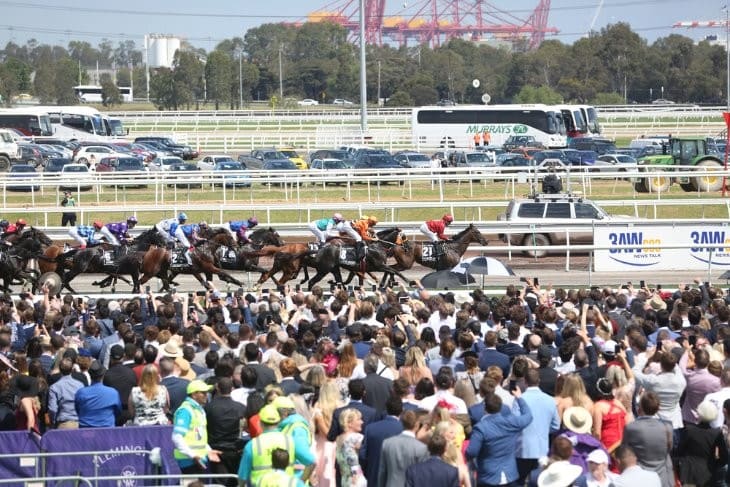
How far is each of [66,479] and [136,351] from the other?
1.83 metres

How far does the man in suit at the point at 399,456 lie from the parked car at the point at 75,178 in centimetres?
2004

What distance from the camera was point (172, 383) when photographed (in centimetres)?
920

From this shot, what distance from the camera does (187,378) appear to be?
938 cm

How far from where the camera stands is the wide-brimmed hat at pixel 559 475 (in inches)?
276

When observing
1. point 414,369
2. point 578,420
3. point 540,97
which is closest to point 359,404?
point 414,369

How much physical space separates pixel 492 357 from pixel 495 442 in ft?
6.35

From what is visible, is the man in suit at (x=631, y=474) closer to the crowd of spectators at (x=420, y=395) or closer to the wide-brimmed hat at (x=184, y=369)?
the crowd of spectators at (x=420, y=395)

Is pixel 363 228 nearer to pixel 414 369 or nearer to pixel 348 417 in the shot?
pixel 414 369

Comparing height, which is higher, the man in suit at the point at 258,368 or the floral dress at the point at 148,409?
the man in suit at the point at 258,368

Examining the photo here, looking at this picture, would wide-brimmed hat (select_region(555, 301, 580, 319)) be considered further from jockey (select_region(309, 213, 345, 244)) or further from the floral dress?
jockey (select_region(309, 213, 345, 244))

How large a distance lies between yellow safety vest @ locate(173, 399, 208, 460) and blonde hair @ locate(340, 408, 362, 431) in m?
0.93

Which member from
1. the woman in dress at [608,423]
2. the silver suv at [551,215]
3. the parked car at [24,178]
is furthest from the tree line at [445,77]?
the woman in dress at [608,423]

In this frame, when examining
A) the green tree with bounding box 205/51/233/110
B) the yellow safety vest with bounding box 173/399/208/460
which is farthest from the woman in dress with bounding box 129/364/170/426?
the green tree with bounding box 205/51/233/110

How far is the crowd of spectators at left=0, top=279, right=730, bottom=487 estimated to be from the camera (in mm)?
7504
